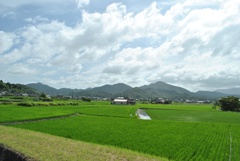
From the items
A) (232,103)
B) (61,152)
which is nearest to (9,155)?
(61,152)

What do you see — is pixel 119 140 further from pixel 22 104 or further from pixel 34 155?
pixel 22 104

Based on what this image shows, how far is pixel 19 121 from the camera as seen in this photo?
102 feet

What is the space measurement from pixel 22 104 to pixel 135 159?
52.7 metres

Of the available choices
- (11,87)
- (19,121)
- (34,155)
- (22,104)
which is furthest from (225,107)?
(11,87)

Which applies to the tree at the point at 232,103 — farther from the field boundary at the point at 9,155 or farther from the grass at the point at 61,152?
the field boundary at the point at 9,155

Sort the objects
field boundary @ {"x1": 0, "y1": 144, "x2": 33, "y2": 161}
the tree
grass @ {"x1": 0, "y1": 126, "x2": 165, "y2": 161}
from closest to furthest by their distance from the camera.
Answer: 1. grass @ {"x1": 0, "y1": 126, "x2": 165, "y2": 161}
2. field boundary @ {"x1": 0, "y1": 144, "x2": 33, "y2": 161}
3. the tree

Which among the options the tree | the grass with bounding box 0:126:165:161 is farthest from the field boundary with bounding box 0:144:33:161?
the tree

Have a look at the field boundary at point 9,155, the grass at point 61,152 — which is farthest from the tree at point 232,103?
the field boundary at point 9,155

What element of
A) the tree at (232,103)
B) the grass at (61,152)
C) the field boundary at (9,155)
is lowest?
the field boundary at (9,155)

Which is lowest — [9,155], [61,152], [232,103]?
[9,155]

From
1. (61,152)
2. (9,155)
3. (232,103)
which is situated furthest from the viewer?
(232,103)

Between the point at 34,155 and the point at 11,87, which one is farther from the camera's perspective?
the point at 11,87

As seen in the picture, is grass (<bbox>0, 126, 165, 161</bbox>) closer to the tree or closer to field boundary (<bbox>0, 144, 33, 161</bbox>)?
field boundary (<bbox>0, 144, 33, 161</bbox>)

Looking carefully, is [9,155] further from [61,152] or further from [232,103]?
[232,103]
